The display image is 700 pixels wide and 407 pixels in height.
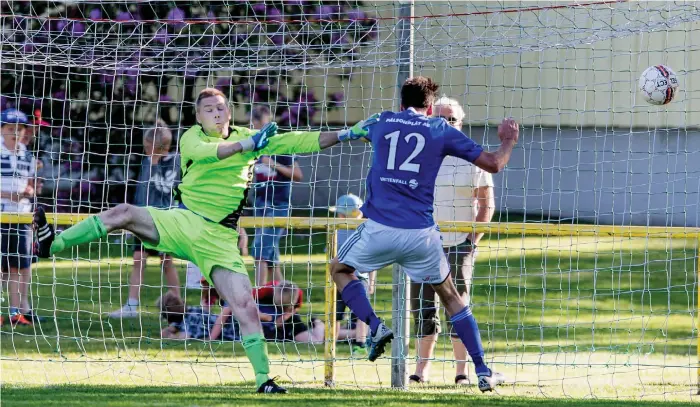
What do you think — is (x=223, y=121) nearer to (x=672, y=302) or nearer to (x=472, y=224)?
(x=472, y=224)

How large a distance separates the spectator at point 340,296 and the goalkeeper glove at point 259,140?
2.27 m

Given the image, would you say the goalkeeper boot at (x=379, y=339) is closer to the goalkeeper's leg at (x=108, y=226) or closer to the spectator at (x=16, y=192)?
the goalkeeper's leg at (x=108, y=226)

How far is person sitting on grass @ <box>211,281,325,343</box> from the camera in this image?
32.0ft

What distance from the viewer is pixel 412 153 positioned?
7.05 m

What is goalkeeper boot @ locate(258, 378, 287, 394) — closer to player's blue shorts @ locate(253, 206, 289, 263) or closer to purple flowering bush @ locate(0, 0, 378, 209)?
player's blue shorts @ locate(253, 206, 289, 263)

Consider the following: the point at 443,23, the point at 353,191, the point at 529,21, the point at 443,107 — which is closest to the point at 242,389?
the point at 443,107

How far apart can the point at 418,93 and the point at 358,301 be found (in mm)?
1418

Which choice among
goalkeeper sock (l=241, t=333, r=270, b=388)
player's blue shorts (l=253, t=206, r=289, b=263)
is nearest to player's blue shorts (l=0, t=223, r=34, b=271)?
player's blue shorts (l=253, t=206, r=289, b=263)

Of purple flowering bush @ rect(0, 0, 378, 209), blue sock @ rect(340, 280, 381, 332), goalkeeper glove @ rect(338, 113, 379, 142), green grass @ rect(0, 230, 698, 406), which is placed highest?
purple flowering bush @ rect(0, 0, 378, 209)

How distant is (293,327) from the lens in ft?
31.2

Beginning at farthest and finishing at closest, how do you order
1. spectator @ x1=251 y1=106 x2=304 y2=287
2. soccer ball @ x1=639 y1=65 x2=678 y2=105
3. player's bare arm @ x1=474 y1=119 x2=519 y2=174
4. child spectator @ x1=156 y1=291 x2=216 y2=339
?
1. spectator @ x1=251 y1=106 x2=304 y2=287
2. child spectator @ x1=156 y1=291 x2=216 y2=339
3. soccer ball @ x1=639 y1=65 x2=678 y2=105
4. player's bare arm @ x1=474 y1=119 x2=519 y2=174

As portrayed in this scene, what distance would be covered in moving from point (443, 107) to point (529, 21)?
4454 mm

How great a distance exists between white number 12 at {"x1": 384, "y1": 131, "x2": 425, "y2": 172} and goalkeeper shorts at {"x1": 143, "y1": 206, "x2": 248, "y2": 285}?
122 centimetres

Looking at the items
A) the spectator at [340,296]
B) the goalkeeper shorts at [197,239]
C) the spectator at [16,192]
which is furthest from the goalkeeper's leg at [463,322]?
the spectator at [16,192]
